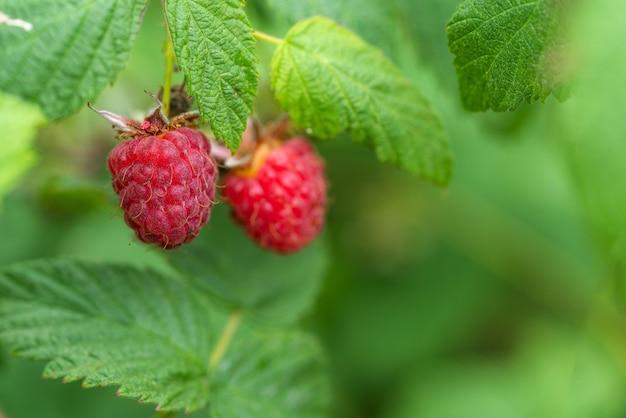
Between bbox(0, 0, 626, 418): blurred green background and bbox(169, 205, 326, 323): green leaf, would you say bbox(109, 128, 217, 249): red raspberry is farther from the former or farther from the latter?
bbox(0, 0, 626, 418): blurred green background

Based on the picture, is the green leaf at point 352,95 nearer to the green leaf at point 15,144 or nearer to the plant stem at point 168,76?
the plant stem at point 168,76

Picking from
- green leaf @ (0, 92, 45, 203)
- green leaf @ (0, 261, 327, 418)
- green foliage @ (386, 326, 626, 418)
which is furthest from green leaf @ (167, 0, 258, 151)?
green foliage @ (386, 326, 626, 418)

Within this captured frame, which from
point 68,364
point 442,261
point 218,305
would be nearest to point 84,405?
point 218,305

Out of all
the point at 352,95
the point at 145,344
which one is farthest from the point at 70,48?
the point at 145,344

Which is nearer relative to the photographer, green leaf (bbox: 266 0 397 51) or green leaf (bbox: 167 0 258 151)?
green leaf (bbox: 167 0 258 151)

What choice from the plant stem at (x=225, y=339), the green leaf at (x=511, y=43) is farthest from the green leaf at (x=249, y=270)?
the green leaf at (x=511, y=43)

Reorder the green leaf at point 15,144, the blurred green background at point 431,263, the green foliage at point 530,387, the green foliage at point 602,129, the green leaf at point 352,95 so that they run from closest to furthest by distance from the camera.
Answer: the green foliage at point 602,129
the green leaf at point 15,144
the green leaf at point 352,95
the blurred green background at point 431,263
the green foliage at point 530,387

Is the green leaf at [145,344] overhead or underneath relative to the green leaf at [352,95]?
underneath
